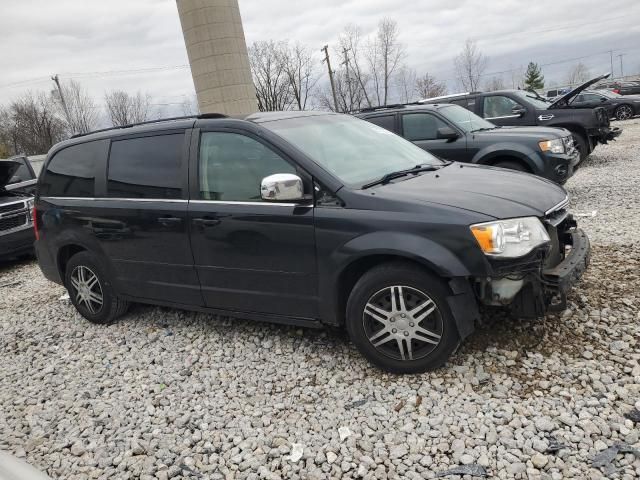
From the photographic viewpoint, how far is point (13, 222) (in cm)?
859

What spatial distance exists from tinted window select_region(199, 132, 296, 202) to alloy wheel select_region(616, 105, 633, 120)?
74.4ft

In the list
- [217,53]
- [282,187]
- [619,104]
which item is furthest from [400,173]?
[619,104]

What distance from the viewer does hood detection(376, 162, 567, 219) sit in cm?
325

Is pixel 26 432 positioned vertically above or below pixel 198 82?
below

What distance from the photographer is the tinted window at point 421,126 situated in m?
8.37

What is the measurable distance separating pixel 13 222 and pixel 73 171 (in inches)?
178

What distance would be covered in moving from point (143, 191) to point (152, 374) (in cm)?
151

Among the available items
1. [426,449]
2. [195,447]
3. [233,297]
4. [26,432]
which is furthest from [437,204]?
[26,432]

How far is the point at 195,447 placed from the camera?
10.2ft

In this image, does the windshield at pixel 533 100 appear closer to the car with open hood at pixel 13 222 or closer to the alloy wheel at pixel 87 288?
the alloy wheel at pixel 87 288

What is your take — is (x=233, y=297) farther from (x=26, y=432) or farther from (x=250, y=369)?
(x=26, y=432)

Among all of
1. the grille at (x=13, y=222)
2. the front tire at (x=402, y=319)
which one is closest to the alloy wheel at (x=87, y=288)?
the front tire at (x=402, y=319)

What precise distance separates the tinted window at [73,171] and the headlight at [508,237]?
346 centimetres

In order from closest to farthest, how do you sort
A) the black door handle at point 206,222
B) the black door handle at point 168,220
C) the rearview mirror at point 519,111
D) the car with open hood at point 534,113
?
the black door handle at point 206,222, the black door handle at point 168,220, the car with open hood at point 534,113, the rearview mirror at point 519,111
